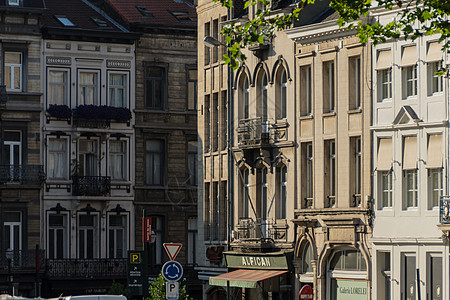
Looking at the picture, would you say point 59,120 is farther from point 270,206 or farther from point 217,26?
point 270,206

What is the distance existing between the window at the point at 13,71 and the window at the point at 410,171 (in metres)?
23.2

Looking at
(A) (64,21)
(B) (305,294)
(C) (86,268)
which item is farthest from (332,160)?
(A) (64,21)

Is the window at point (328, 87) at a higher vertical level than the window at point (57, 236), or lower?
higher

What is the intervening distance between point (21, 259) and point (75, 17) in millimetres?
11489

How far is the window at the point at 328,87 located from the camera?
153ft

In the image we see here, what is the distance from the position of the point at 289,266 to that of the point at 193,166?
16.7 m

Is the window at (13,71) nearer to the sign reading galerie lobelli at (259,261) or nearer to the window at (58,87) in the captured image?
the window at (58,87)

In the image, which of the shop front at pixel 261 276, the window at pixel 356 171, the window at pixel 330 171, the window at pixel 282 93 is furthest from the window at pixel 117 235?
the window at pixel 356 171

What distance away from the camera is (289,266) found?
160 feet

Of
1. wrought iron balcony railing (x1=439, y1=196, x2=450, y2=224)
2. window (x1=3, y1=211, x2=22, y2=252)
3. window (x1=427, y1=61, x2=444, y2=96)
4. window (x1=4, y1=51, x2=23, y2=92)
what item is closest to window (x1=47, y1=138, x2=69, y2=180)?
window (x1=3, y1=211, x2=22, y2=252)

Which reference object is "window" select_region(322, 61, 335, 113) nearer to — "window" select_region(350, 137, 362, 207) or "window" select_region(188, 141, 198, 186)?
"window" select_region(350, 137, 362, 207)

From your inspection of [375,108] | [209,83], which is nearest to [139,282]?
[375,108]

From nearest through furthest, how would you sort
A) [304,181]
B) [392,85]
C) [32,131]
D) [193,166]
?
[392,85] < [304,181] < [32,131] < [193,166]

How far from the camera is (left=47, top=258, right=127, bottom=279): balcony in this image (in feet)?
199
